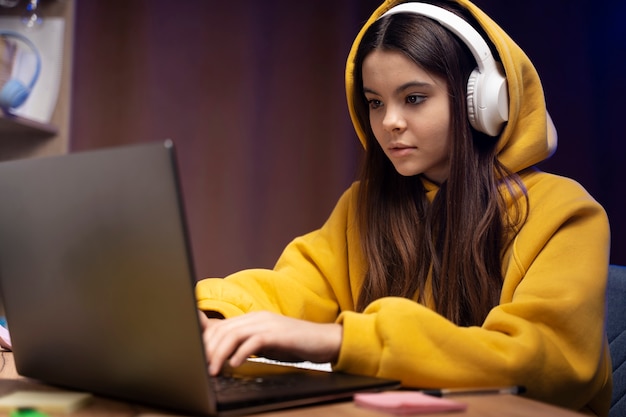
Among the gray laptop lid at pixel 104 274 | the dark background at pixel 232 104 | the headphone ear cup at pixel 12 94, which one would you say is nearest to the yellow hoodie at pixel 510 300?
the gray laptop lid at pixel 104 274

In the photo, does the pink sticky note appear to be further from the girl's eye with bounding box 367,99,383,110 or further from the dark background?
the dark background

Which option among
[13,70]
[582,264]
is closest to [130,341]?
[582,264]

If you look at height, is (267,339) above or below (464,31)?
below

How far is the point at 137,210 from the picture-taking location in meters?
0.56

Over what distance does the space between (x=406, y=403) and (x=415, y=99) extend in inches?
25.2

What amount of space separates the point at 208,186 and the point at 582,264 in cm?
166

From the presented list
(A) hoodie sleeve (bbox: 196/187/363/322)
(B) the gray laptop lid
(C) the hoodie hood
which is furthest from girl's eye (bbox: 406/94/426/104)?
(B) the gray laptop lid

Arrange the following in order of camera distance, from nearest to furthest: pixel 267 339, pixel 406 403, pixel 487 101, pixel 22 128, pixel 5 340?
pixel 406 403 → pixel 267 339 → pixel 5 340 → pixel 487 101 → pixel 22 128

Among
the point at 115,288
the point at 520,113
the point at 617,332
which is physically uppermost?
the point at 520,113

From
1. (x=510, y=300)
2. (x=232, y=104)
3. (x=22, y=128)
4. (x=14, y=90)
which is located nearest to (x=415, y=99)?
(x=510, y=300)

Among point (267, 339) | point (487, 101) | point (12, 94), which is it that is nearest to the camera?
point (267, 339)

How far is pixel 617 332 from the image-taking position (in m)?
1.09

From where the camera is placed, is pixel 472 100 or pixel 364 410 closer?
pixel 364 410

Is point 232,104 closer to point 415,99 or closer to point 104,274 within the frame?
point 415,99
